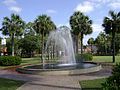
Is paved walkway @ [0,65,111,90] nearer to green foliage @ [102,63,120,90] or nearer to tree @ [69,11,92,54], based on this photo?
green foliage @ [102,63,120,90]

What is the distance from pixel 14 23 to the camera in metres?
43.1

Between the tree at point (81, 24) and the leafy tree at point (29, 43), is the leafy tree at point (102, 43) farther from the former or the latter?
the tree at point (81, 24)

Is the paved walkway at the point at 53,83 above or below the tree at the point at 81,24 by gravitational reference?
below

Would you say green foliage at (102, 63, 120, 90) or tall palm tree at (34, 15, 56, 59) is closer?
green foliage at (102, 63, 120, 90)

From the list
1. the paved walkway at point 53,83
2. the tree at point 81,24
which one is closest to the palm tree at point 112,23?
the tree at point 81,24

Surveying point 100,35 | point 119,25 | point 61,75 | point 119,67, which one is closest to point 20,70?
point 61,75

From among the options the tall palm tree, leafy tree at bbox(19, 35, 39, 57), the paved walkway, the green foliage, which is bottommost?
the paved walkway

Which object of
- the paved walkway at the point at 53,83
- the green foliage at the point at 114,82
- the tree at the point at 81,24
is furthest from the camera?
the tree at the point at 81,24

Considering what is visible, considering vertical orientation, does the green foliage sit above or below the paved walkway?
above

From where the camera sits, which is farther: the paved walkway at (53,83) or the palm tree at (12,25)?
the palm tree at (12,25)

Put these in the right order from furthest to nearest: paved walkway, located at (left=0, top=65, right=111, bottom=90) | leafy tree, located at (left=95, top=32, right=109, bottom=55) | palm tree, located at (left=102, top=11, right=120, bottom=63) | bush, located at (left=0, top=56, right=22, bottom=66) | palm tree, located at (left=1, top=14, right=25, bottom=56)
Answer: leafy tree, located at (left=95, top=32, right=109, bottom=55) → palm tree, located at (left=1, top=14, right=25, bottom=56) → palm tree, located at (left=102, top=11, right=120, bottom=63) → bush, located at (left=0, top=56, right=22, bottom=66) → paved walkway, located at (left=0, top=65, right=111, bottom=90)

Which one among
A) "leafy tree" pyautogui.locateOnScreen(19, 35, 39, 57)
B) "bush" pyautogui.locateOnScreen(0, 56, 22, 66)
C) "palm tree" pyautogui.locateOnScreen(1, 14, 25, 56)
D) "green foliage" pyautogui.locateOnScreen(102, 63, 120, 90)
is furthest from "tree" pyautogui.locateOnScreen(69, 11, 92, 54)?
"green foliage" pyautogui.locateOnScreen(102, 63, 120, 90)

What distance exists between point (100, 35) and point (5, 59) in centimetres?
7582

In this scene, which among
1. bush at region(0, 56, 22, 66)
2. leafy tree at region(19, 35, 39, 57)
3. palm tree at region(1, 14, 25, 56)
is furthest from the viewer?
leafy tree at region(19, 35, 39, 57)
